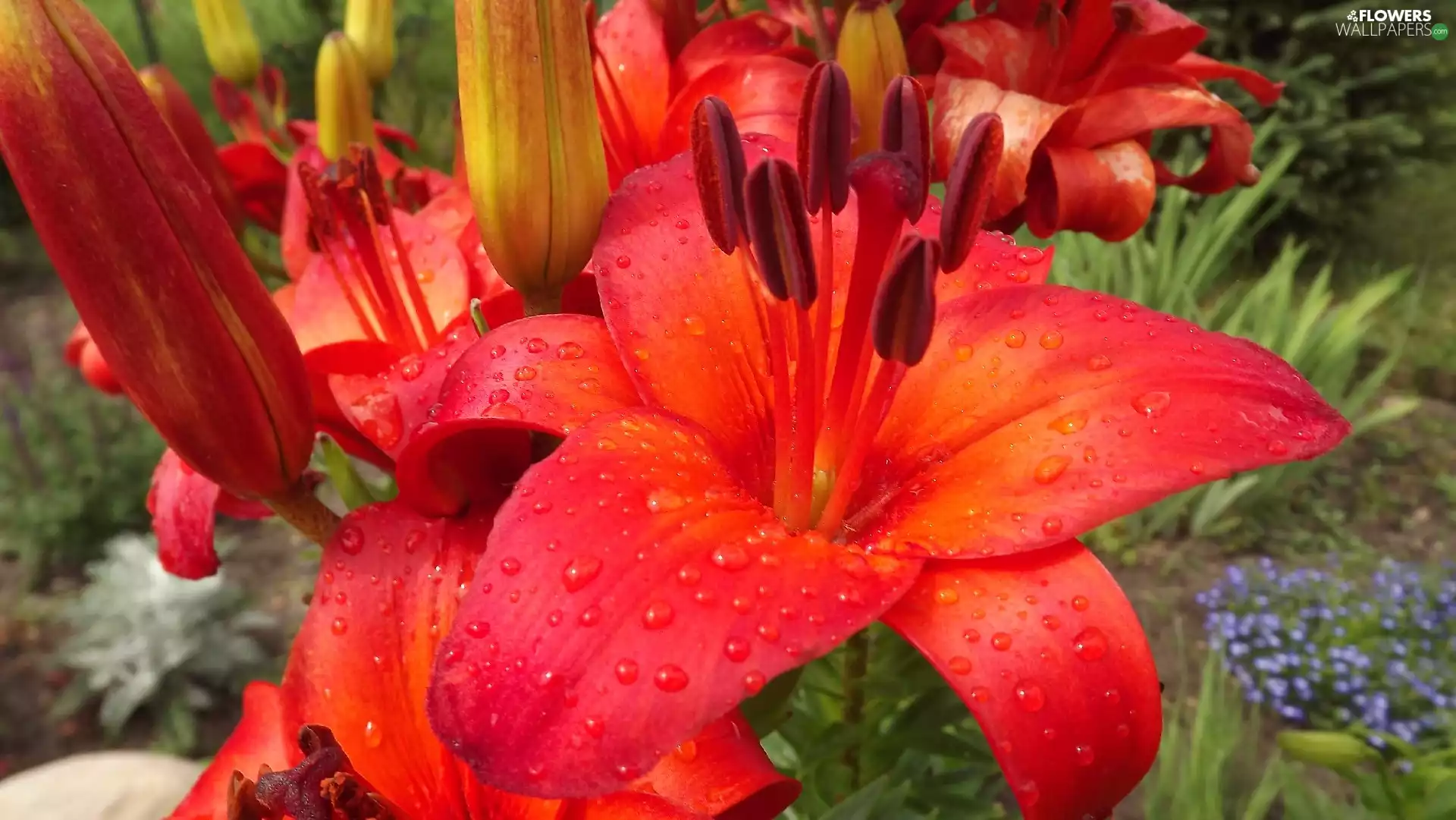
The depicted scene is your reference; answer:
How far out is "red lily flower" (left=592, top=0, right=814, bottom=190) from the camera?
44 cm

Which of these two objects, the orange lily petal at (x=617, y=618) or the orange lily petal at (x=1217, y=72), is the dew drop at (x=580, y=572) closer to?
the orange lily petal at (x=617, y=618)

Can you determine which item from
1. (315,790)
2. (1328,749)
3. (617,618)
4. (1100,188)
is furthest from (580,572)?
(1328,749)

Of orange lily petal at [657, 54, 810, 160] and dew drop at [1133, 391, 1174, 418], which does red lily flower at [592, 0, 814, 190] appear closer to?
orange lily petal at [657, 54, 810, 160]

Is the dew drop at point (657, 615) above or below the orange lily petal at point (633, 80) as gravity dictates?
below

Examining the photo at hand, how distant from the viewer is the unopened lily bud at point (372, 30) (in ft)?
1.95

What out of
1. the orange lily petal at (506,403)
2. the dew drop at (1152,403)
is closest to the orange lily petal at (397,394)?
the orange lily petal at (506,403)

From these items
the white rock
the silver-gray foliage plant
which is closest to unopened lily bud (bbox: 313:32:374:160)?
the white rock

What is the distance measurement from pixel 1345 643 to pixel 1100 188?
1.54 metres

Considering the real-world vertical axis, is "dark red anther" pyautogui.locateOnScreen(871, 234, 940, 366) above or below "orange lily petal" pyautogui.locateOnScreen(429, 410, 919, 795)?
above

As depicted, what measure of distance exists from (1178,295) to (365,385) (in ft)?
5.45

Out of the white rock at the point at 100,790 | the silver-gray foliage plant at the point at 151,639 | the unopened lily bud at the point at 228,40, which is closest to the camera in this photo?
the unopened lily bud at the point at 228,40

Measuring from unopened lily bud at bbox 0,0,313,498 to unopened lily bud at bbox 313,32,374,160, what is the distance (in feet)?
0.96

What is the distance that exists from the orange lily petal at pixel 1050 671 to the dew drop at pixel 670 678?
7cm

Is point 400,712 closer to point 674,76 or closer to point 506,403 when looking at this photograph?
point 506,403
